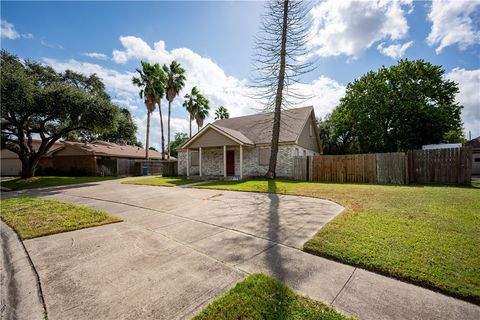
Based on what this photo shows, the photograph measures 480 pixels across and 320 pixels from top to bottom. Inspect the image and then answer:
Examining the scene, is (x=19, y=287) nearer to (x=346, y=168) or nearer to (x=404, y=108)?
(x=346, y=168)

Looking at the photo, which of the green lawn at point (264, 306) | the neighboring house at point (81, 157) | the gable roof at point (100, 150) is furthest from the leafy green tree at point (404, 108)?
the neighboring house at point (81, 157)

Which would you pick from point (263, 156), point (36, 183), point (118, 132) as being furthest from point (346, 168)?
point (118, 132)

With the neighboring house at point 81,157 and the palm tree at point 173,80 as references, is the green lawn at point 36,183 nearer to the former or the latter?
the neighboring house at point 81,157

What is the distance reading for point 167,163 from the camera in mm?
21156

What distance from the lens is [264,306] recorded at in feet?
7.45

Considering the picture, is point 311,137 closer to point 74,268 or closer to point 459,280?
point 459,280

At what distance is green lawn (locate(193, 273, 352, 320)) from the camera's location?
7.02 feet

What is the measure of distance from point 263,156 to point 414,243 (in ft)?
43.1

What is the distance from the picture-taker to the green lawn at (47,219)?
4.93m

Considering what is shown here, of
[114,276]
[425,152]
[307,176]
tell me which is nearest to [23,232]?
[114,276]

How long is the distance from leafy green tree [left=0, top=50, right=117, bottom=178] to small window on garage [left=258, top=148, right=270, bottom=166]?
13.2 meters

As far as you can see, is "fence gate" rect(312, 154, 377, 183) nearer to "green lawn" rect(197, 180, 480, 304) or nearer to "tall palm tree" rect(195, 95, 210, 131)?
"green lawn" rect(197, 180, 480, 304)

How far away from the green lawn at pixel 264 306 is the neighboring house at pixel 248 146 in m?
13.1

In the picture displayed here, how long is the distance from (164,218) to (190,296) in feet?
12.0
